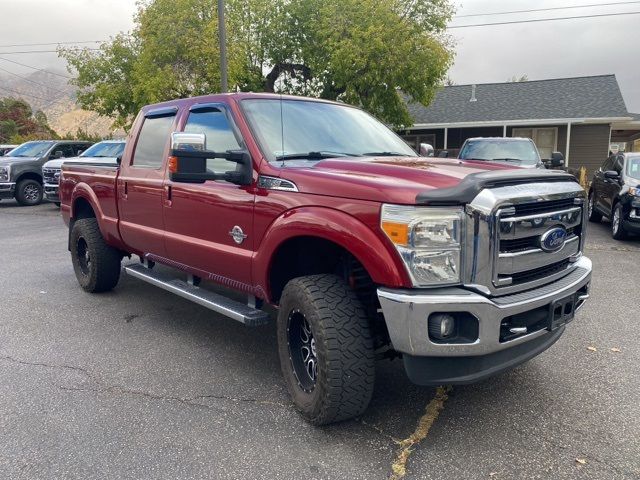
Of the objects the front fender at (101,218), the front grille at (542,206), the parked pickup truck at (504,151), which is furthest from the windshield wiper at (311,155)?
the parked pickup truck at (504,151)

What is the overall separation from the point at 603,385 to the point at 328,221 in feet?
7.52

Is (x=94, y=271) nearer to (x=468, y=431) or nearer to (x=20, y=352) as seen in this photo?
(x=20, y=352)

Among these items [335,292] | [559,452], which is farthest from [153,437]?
[559,452]

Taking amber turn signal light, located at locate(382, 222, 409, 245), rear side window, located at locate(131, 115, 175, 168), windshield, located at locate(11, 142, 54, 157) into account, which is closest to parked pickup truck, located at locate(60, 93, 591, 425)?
amber turn signal light, located at locate(382, 222, 409, 245)

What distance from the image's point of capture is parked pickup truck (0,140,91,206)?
15.6 metres

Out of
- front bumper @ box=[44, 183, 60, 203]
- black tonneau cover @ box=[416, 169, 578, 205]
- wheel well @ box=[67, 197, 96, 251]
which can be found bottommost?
front bumper @ box=[44, 183, 60, 203]

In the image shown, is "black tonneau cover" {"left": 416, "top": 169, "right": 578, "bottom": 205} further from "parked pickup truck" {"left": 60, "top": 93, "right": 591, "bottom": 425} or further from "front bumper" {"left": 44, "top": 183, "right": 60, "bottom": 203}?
"front bumper" {"left": 44, "top": 183, "right": 60, "bottom": 203}

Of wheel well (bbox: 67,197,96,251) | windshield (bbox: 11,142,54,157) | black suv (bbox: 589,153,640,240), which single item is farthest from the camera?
windshield (bbox: 11,142,54,157)

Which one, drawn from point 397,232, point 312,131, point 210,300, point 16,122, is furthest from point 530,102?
point 16,122

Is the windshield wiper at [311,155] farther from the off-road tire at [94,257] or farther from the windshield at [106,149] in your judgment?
the windshield at [106,149]

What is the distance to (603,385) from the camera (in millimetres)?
3711

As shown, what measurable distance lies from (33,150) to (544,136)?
19.3 m

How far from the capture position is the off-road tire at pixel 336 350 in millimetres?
2951

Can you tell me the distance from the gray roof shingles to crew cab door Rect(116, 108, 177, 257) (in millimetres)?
16628
